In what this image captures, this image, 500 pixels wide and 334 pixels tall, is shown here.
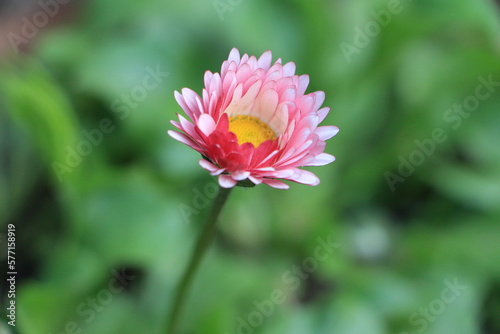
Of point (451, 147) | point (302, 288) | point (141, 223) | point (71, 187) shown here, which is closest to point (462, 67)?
point (451, 147)

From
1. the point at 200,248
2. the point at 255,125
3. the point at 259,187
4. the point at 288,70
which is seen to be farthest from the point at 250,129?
the point at 259,187

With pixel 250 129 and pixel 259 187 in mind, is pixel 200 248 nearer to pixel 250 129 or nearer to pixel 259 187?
pixel 250 129

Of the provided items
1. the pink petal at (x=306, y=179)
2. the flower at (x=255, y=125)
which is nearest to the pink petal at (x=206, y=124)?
the flower at (x=255, y=125)

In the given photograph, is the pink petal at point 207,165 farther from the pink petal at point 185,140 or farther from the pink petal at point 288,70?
the pink petal at point 288,70

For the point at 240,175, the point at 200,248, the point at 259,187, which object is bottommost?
the point at 200,248

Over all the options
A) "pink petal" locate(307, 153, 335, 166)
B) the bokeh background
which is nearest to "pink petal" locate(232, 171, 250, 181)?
"pink petal" locate(307, 153, 335, 166)

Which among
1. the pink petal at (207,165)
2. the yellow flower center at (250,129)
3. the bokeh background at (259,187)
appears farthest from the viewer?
the bokeh background at (259,187)

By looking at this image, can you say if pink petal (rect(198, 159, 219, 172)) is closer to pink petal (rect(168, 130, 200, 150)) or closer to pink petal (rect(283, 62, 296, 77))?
pink petal (rect(168, 130, 200, 150))

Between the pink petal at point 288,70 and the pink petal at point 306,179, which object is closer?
the pink petal at point 306,179
